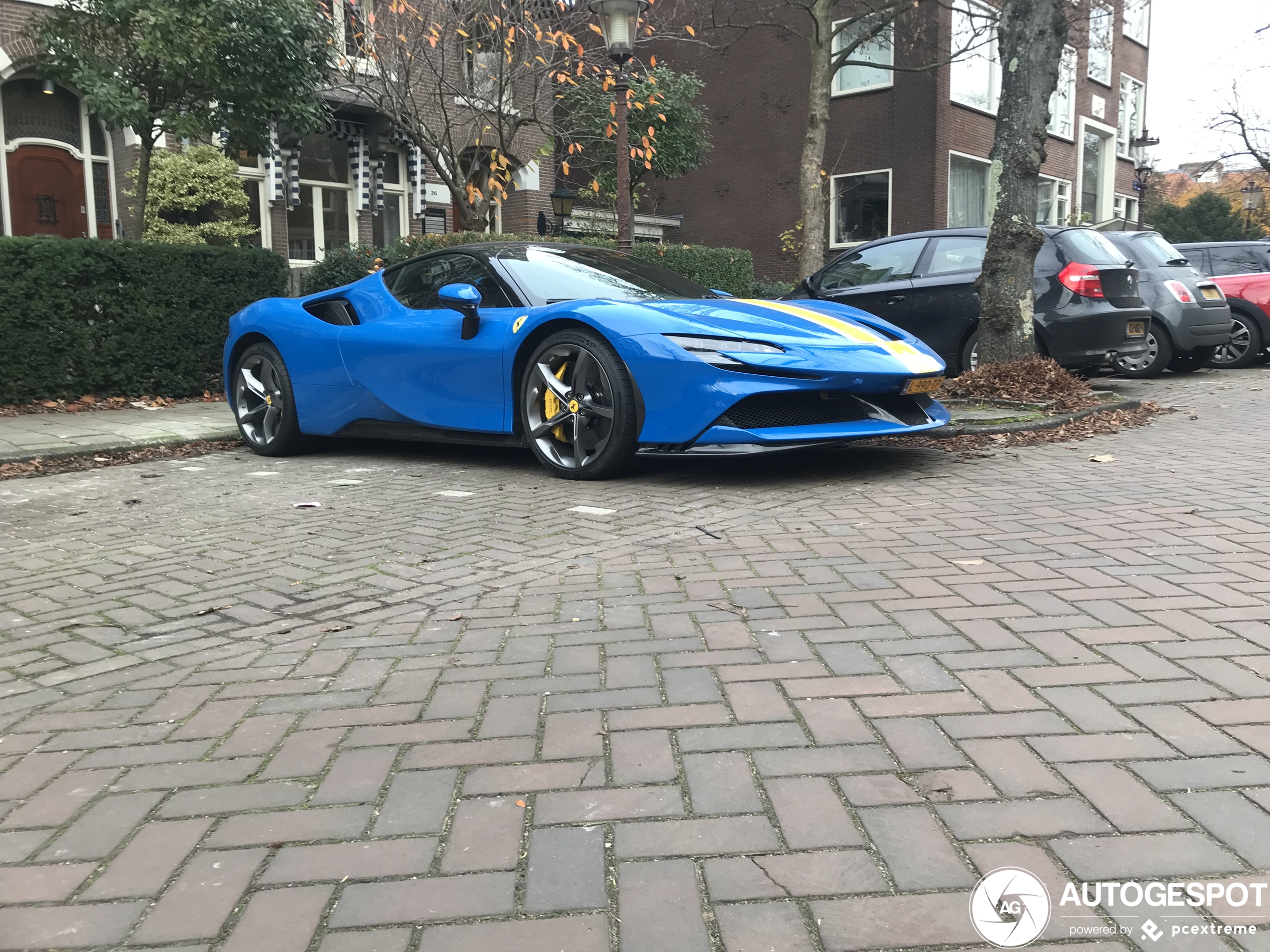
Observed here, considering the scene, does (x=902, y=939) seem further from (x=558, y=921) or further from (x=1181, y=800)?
(x=1181, y=800)

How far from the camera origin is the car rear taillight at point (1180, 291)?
1071 cm

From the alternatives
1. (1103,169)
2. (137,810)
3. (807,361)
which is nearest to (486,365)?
(807,361)

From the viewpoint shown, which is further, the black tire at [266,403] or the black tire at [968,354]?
the black tire at [968,354]

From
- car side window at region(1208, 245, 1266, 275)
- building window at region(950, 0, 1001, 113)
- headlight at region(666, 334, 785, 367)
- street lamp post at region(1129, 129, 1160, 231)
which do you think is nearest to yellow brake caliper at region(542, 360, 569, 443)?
headlight at region(666, 334, 785, 367)

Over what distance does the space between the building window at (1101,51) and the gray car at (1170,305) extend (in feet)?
49.7

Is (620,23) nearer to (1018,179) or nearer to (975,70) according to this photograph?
(1018,179)

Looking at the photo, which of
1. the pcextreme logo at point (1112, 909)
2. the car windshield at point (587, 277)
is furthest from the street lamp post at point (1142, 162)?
the pcextreme logo at point (1112, 909)

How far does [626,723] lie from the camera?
2576 millimetres

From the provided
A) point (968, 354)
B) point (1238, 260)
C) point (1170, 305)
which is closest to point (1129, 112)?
point (1238, 260)

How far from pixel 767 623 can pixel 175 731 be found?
1.70 metres

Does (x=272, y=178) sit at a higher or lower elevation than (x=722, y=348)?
higher

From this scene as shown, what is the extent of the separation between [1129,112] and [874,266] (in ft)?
90.3

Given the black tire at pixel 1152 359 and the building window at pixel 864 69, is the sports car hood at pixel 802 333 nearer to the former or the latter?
the black tire at pixel 1152 359

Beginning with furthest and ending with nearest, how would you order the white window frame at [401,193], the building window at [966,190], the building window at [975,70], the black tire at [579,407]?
the building window at [966,190]
the building window at [975,70]
the white window frame at [401,193]
the black tire at [579,407]
